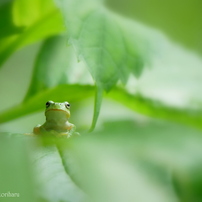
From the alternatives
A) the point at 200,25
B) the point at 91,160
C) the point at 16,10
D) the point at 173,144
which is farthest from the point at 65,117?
the point at 200,25

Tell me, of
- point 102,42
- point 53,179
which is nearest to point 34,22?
point 102,42

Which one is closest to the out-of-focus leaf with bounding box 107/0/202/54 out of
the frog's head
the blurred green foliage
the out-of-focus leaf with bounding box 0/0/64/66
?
the blurred green foliage

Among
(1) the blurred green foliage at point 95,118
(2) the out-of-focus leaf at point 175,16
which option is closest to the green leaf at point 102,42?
(1) the blurred green foliage at point 95,118

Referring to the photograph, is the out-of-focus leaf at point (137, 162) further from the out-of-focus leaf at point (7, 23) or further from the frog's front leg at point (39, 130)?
the out-of-focus leaf at point (7, 23)

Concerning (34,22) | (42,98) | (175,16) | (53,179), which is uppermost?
(175,16)

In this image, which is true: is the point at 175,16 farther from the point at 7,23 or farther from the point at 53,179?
the point at 53,179
